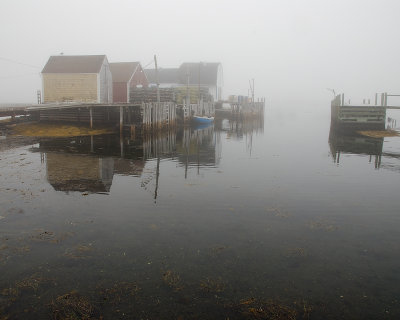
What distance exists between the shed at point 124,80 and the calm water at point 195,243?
32.9m

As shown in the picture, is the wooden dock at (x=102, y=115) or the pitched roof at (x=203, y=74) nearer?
the wooden dock at (x=102, y=115)

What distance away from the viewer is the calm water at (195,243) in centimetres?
646

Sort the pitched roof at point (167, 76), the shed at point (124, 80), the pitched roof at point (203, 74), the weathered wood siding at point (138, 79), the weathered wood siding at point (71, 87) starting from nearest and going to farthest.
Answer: the weathered wood siding at point (71, 87) < the shed at point (124, 80) < the weathered wood siding at point (138, 79) < the pitched roof at point (203, 74) < the pitched roof at point (167, 76)

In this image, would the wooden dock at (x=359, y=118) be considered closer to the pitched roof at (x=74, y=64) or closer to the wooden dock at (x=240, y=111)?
the wooden dock at (x=240, y=111)

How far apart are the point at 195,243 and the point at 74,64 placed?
41415 mm

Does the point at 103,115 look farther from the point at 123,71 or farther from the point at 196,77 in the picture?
the point at 196,77

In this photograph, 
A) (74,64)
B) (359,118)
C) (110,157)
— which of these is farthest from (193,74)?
(110,157)

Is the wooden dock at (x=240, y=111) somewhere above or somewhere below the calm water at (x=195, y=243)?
above

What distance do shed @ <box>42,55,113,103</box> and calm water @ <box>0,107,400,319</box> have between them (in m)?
27.4

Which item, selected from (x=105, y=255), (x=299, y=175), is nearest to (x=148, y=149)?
(x=299, y=175)

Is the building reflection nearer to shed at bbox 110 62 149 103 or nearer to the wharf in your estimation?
the wharf

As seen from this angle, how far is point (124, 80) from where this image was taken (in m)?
49.3

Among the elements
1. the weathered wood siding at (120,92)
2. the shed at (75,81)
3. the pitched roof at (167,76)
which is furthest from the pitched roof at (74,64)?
the pitched roof at (167,76)

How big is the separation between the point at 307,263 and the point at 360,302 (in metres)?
1.56
